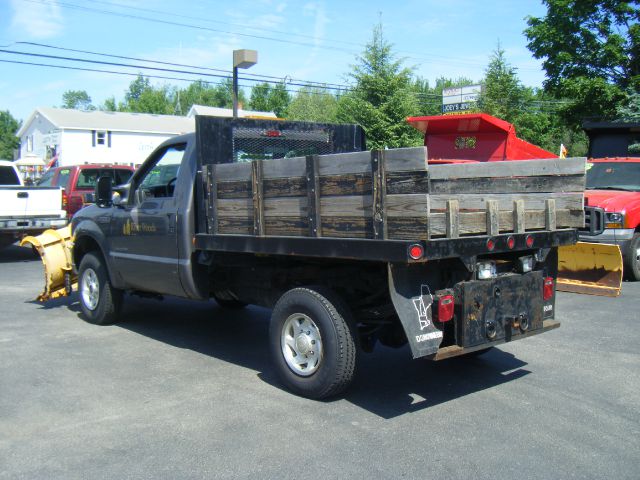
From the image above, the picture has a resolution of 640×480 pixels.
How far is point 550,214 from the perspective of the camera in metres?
5.16

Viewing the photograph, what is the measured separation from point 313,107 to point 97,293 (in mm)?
51664

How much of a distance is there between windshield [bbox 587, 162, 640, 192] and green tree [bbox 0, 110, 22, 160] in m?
79.9

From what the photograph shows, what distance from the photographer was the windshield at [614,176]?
11242 mm

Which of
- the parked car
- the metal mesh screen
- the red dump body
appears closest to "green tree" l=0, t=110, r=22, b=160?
the parked car

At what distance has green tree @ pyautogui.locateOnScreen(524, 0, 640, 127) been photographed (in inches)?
845

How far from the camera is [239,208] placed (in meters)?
5.42

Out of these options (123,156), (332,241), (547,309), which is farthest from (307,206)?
(123,156)

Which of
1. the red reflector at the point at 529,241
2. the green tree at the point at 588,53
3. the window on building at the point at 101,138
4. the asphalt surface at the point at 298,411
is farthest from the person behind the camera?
the window on building at the point at 101,138

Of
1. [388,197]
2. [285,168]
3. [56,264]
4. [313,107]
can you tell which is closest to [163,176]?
[285,168]

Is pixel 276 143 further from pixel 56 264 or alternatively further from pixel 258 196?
pixel 56 264

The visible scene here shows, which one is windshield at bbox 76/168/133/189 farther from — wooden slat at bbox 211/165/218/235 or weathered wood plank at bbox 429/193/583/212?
weathered wood plank at bbox 429/193/583/212

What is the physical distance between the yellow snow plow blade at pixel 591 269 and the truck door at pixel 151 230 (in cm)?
546

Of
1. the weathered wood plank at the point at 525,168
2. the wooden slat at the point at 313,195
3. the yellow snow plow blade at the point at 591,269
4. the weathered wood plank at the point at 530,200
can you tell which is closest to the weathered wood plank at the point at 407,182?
the wooden slat at the point at 313,195

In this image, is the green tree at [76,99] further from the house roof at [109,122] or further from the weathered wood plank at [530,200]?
the weathered wood plank at [530,200]
